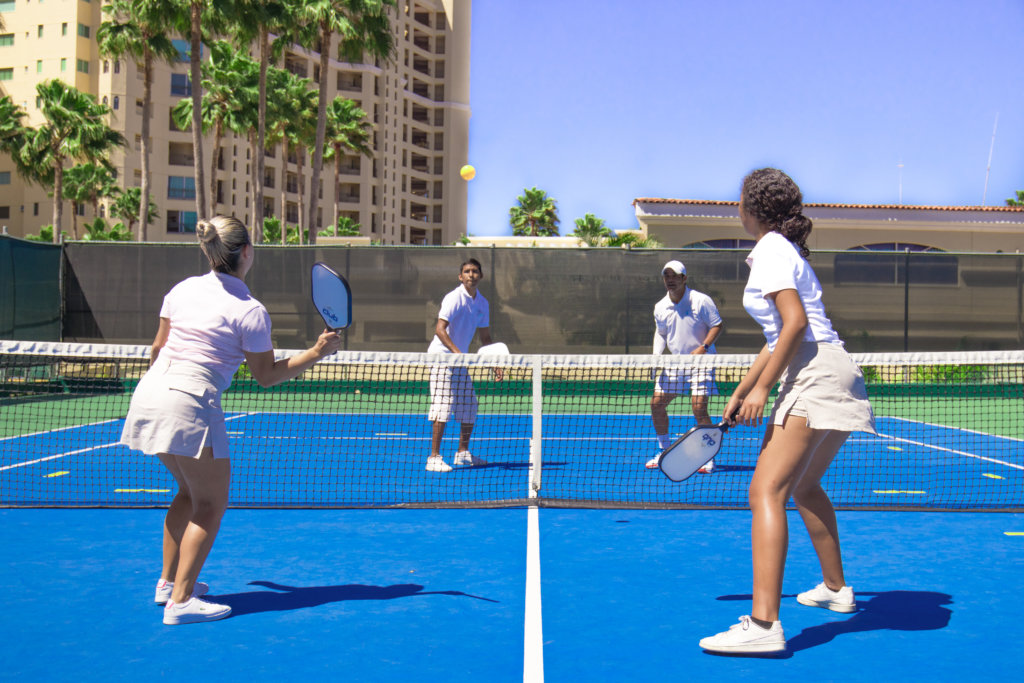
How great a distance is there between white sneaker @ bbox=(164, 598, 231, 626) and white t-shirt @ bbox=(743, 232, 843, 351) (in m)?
2.49

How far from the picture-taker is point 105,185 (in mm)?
55562

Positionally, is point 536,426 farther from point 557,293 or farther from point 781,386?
point 557,293

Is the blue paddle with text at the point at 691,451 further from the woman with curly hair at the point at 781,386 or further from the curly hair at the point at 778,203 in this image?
the curly hair at the point at 778,203

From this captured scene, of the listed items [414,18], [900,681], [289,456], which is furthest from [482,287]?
[414,18]

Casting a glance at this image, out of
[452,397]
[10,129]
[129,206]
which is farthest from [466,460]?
→ [129,206]

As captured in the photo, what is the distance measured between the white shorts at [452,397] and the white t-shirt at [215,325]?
4284 millimetres

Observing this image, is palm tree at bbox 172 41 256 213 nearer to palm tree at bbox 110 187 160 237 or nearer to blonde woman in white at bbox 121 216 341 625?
palm tree at bbox 110 187 160 237

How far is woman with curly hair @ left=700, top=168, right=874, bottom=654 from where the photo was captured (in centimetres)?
364

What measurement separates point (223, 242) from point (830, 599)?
9.64ft

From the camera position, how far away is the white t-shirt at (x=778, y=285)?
3643 millimetres

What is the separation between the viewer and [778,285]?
362cm

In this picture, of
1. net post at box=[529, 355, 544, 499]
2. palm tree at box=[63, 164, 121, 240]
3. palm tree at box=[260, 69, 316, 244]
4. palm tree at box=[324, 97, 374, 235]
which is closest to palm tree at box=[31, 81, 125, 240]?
palm tree at box=[260, 69, 316, 244]

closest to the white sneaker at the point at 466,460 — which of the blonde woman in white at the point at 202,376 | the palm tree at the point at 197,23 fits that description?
the blonde woman in white at the point at 202,376

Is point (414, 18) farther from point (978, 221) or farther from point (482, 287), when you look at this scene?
point (482, 287)
